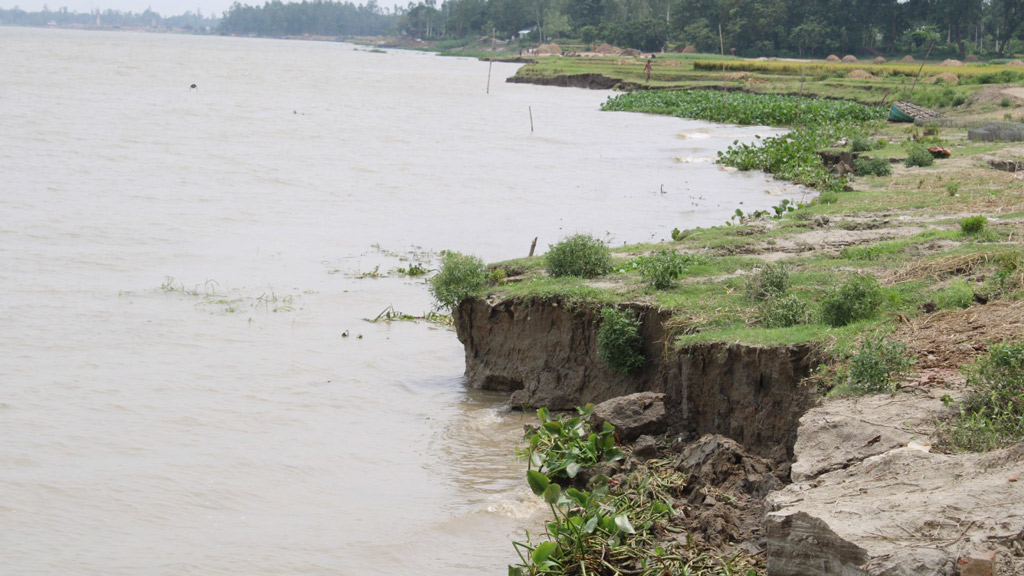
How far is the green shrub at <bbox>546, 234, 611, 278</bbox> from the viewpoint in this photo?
34.7 feet

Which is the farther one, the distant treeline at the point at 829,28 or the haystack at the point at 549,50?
the haystack at the point at 549,50

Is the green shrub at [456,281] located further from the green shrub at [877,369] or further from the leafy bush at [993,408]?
the leafy bush at [993,408]

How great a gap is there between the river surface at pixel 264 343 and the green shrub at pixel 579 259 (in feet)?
5.61

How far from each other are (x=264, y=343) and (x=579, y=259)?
4.21 meters

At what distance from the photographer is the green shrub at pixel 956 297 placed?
325 inches

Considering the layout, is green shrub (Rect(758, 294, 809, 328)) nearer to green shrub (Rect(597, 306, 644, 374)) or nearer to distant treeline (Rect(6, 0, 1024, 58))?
green shrub (Rect(597, 306, 644, 374))

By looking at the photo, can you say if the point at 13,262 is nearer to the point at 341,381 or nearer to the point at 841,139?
the point at 341,381

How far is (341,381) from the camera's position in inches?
435

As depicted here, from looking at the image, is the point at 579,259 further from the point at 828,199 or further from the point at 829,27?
the point at 829,27

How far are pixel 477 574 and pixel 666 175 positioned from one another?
21.2 meters

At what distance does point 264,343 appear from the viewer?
12.2 metres

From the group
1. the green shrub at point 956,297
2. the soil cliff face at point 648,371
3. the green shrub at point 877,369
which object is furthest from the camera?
the green shrub at point 956,297

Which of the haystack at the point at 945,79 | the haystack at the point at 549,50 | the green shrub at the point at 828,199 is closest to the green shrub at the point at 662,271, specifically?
the green shrub at the point at 828,199

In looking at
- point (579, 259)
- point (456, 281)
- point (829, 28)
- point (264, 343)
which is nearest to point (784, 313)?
point (579, 259)
